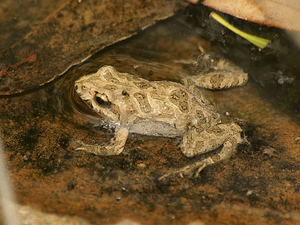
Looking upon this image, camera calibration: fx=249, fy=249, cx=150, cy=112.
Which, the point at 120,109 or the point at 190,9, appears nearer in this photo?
the point at 120,109

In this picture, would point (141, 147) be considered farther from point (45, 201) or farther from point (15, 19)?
point (15, 19)

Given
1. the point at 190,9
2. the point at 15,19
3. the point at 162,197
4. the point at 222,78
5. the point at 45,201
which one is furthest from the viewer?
the point at 190,9

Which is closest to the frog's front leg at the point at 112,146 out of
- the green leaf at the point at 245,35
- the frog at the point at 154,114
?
the frog at the point at 154,114

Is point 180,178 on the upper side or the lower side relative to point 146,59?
lower

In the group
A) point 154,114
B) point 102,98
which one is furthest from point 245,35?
point 102,98

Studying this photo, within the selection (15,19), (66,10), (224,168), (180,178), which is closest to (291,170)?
(224,168)

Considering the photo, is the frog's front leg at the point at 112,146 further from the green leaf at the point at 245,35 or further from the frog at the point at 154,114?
the green leaf at the point at 245,35

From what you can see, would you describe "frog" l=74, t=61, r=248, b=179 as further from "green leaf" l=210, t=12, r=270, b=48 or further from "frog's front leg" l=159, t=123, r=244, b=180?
"green leaf" l=210, t=12, r=270, b=48
